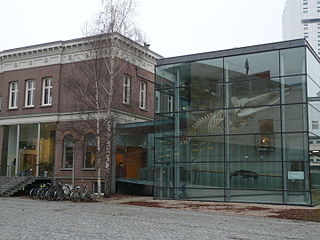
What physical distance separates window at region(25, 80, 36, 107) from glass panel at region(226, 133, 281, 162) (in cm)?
1674

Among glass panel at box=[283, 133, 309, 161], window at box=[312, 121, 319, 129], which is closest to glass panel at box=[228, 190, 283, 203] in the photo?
glass panel at box=[283, 133, 309, 161]

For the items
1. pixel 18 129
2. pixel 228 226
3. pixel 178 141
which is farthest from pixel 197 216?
pixel 18 129

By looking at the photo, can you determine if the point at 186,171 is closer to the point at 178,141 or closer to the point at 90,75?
the point at 178,141

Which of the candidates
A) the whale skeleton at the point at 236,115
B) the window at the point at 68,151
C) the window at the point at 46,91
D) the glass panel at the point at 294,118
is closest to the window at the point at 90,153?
the window at the point at 68,151

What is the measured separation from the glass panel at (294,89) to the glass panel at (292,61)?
32 centimetres

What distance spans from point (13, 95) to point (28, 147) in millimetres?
4463

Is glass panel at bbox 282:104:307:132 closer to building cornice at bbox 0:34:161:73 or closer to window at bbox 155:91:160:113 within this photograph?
window at bbox 155:91:160:113

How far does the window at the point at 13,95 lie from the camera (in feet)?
113

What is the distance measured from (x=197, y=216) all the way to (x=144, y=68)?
58.8ft

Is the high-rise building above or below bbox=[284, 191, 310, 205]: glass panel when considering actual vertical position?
above

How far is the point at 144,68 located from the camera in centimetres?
3341

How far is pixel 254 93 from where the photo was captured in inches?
942

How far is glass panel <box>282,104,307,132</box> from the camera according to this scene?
2216cm

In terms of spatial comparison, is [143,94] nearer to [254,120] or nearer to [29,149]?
[29,149]
